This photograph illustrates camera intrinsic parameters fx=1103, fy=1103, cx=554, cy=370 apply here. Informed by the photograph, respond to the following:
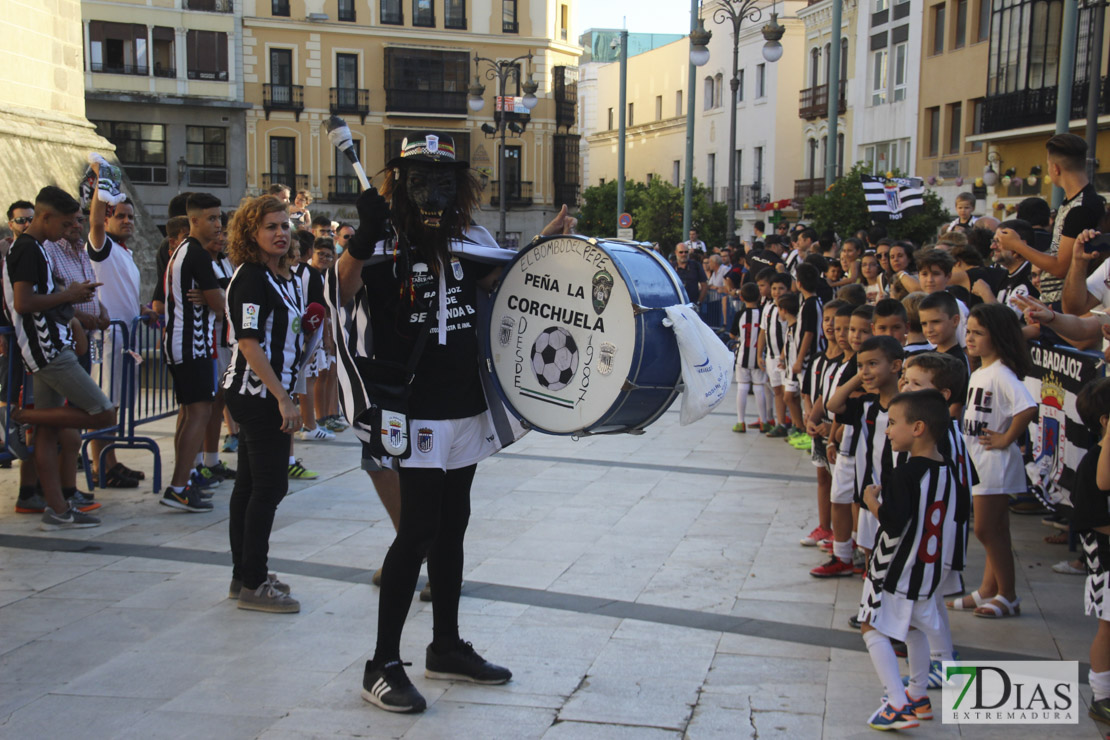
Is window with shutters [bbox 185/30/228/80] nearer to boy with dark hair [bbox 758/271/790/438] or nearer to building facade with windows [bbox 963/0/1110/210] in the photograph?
building facade with windows [bbox 963/0/1110/210]

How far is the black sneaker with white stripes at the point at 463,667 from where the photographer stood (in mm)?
4465

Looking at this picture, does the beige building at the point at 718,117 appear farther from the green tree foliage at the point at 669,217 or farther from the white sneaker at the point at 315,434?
the white sneaker at the point at 315,434

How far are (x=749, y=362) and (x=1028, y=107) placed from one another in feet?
70.9

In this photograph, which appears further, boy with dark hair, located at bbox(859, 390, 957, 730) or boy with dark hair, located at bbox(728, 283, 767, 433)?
boy with dark hair, located at bbox(728, 283, 767, 433)

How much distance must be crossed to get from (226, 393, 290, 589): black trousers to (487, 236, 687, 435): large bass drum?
1542 millimetres

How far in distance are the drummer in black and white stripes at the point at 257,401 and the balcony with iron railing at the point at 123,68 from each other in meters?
41.8

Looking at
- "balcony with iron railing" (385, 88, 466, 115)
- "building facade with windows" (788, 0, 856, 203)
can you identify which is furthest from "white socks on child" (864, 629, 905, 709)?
"balcony with iron railing" (385, 88, 466, 115)

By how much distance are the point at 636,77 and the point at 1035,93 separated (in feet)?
113

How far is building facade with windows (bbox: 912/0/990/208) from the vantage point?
105 feet

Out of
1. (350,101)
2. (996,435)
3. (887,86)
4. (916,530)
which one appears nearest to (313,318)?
(996,435)

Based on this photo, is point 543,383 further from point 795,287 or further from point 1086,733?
point 795,287

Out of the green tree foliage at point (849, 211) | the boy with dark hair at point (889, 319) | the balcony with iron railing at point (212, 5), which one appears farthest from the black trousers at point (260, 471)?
the balcony with iron railing at point (212, 5)

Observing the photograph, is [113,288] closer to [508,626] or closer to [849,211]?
[508,626]

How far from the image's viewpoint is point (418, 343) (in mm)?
4262
